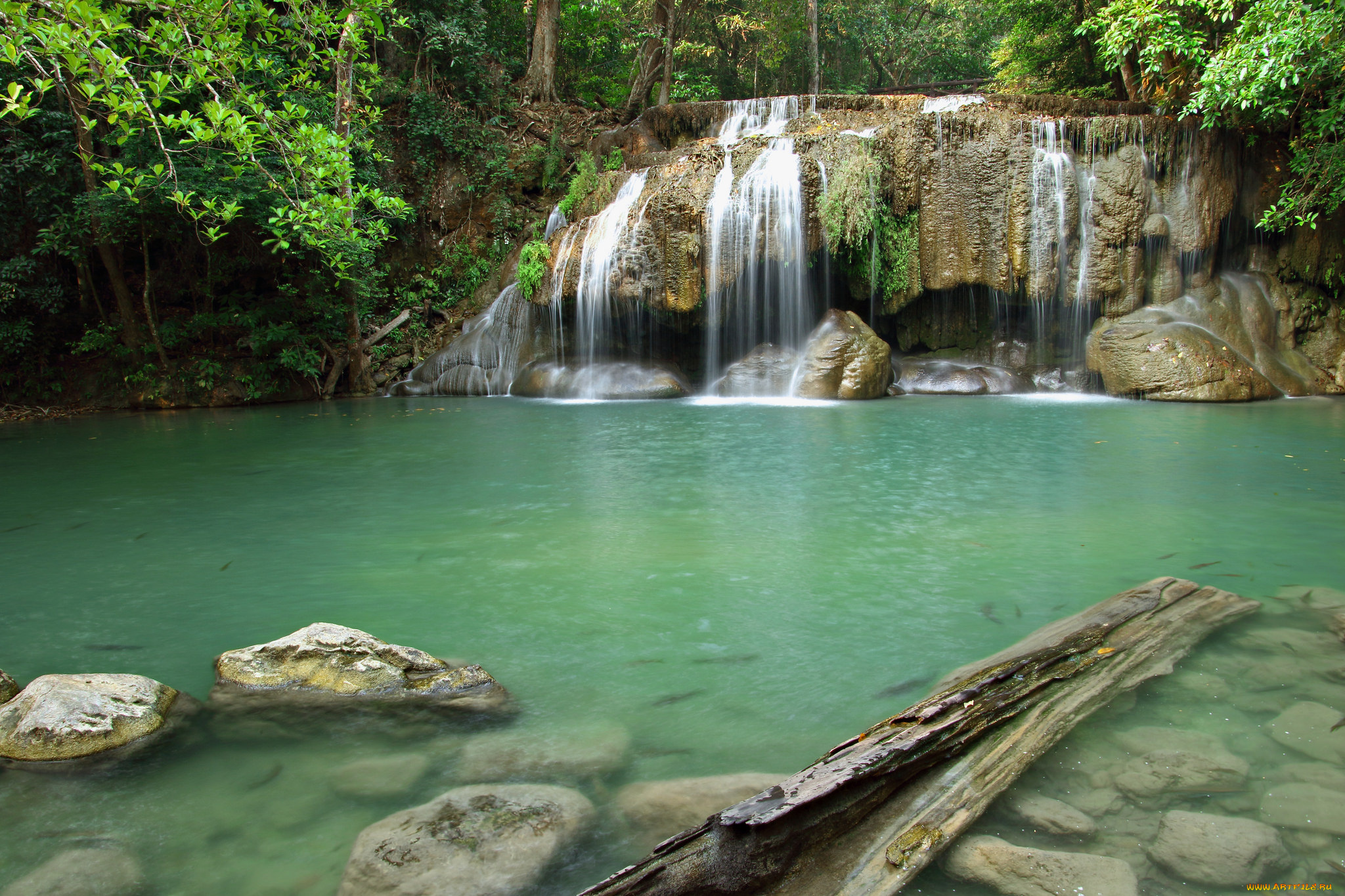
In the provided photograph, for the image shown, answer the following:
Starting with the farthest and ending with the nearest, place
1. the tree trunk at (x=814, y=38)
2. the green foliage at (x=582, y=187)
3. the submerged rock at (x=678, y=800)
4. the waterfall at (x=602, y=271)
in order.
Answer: the tree trunk at (x=814, y=38) → the green foliage at (x=582, y=187) → the waterfall at (x=602, y=271) → the submerged rock at (x=678, y=800)

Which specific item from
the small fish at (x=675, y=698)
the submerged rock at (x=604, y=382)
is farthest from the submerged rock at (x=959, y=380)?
the small fish at (x=675, y=698)

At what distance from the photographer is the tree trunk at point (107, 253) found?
10766mm

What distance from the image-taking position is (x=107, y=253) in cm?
1202

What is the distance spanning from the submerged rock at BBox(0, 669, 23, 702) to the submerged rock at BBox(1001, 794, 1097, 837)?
3109 mm

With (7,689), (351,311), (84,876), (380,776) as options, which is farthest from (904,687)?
(351,311)

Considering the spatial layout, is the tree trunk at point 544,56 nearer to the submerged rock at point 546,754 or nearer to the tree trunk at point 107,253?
the tree trunk at point 107,253

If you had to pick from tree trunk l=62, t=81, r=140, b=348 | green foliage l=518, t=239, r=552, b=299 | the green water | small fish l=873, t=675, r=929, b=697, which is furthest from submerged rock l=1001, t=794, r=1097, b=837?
green foliage l=518, t=239, r=552, b=299

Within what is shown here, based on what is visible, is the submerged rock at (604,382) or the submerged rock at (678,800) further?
the submerged rock at (604,382)

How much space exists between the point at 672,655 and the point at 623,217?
1148 centimetres

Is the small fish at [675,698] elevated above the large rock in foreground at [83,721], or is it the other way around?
the large rock in foreground at [83,721]

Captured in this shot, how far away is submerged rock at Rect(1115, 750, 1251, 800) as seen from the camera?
6.71ft

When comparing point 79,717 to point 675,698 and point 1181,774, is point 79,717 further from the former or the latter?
point 1181,774

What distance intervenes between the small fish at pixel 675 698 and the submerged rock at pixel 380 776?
774 mm

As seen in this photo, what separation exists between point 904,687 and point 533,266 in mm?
12523
